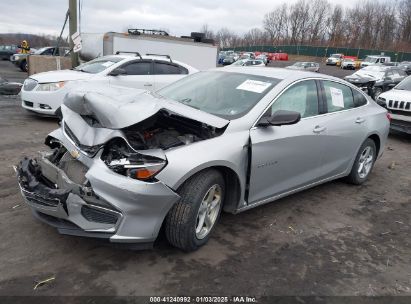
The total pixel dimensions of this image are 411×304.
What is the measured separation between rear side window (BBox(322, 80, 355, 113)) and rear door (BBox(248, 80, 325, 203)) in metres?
0.26

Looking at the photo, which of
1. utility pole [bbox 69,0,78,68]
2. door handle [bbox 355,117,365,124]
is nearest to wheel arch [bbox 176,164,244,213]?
door handle [bbox 355,117,365,124]

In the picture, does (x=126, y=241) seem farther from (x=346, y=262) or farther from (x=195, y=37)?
(x=195, y=37)

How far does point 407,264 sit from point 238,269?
5.34 ft

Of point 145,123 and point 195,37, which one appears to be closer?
point 145,123

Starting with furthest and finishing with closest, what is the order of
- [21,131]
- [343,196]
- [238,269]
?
[21,131], [343,196], [238,269]

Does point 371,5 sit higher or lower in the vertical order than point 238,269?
higher

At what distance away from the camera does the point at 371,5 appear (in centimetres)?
9462

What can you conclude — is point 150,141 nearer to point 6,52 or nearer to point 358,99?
point 358,99

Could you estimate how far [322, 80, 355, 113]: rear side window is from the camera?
4.80 meters

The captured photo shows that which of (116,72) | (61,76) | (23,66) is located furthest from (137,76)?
(23,66)

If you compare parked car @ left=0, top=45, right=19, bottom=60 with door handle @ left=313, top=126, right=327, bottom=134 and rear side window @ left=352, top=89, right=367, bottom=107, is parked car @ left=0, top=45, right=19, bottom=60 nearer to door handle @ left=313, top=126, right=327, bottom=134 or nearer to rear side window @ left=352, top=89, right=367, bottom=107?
rear side window @ left=352, top=89, right=367, bottom=107

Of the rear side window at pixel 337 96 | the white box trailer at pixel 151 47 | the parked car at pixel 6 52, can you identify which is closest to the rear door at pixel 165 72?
the white box trailer at pixel 151 47

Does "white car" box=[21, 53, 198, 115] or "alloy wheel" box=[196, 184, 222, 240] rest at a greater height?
"white car" box=[21, 53, 198, 115]

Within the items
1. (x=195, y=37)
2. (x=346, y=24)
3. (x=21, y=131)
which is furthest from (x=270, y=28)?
(x=21, y=131)
